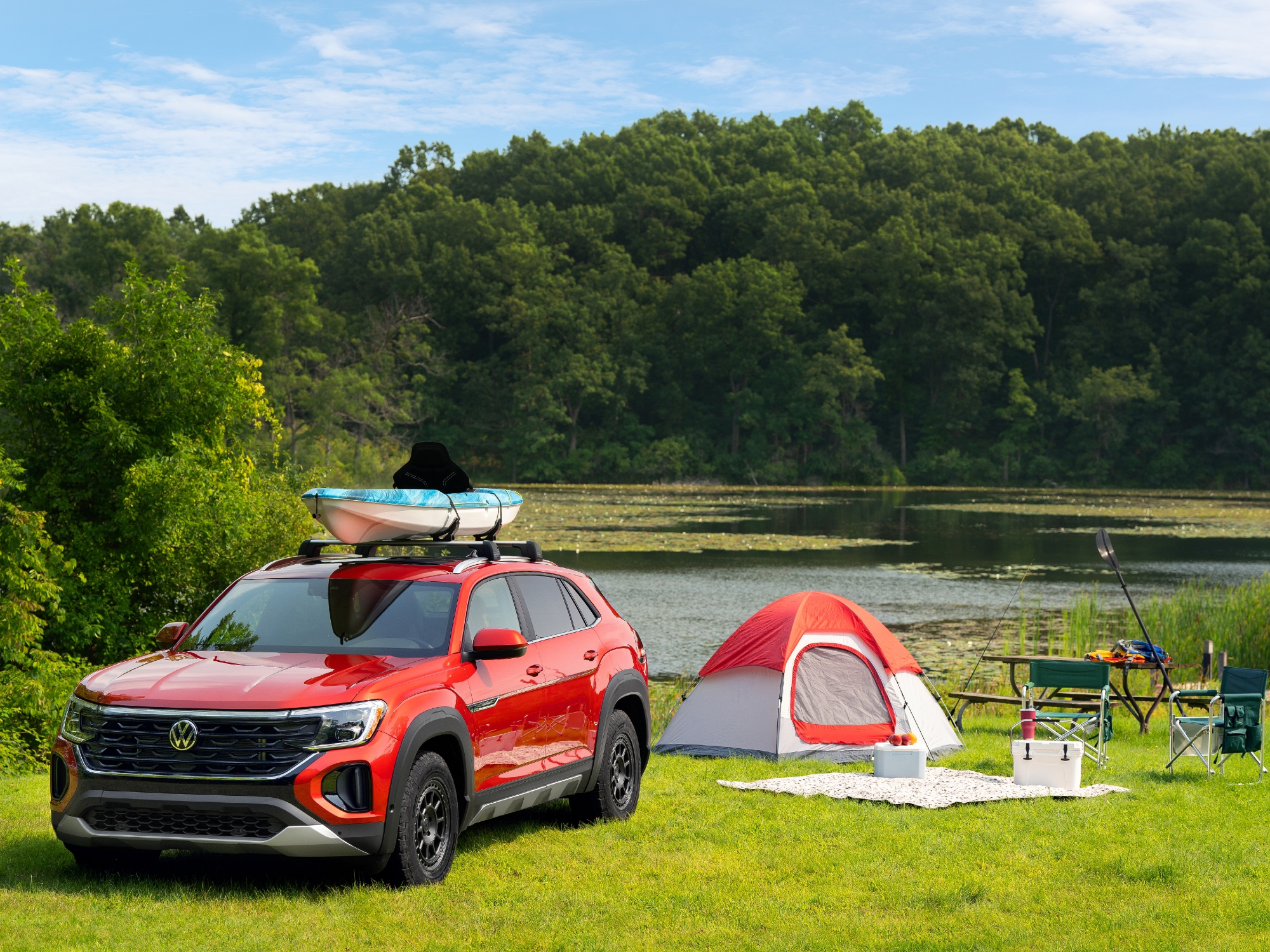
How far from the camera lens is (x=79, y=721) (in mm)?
6523

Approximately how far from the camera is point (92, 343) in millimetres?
15336

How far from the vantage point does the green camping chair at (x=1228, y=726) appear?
10.5 m

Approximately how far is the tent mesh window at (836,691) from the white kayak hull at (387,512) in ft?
18.3

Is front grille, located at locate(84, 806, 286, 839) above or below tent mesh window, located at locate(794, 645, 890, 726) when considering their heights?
above

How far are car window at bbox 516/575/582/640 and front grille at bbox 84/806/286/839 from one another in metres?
2.24

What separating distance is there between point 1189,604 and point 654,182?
3562 inches

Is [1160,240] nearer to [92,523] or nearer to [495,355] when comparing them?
[495,355]

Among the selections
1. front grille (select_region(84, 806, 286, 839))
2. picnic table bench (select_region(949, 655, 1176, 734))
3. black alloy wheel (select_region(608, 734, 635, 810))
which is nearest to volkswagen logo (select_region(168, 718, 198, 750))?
front grille (select_region(84, 806, 286, 839))

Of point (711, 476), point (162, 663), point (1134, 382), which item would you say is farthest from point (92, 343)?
point (1134, 382)

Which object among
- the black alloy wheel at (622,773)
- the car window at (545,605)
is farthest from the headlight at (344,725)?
the black alloy wheel at (622,773)

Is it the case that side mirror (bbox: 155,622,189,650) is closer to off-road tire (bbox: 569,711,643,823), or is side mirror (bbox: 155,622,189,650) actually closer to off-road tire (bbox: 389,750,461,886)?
off-road tire (bbox: 389,750,461,886)

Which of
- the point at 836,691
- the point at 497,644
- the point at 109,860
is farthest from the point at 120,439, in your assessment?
the point at 497,644

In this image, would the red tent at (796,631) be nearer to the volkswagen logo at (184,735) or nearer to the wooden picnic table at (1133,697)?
the wooden picnic table at (1133,697)

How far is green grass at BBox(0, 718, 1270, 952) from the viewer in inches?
238
